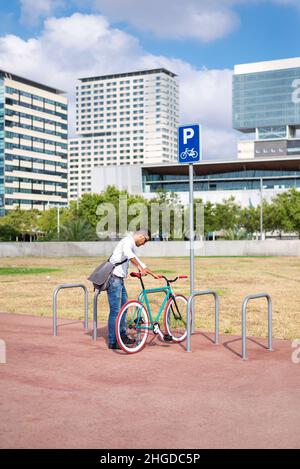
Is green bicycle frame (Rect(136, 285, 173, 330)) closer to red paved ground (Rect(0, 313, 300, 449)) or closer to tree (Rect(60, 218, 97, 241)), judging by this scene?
red paved ground (Rect(0, 313, 300, 449))

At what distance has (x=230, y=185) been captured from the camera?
10094 centimetres

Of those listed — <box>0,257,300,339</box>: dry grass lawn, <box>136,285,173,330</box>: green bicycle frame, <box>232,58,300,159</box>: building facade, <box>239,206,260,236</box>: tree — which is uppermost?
<box>232,58,300,159</box>: building facade

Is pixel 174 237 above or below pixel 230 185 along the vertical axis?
below

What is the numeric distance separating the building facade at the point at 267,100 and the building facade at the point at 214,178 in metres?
67.2

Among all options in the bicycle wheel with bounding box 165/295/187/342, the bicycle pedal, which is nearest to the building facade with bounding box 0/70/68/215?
the bicycle wheel with bounding box 165/295/187/342

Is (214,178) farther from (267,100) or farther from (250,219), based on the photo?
(267,100)

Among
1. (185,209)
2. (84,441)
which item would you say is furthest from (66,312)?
(185,209)

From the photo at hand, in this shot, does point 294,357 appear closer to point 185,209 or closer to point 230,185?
point 185,209

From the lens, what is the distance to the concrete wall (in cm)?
4200

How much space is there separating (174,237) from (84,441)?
54.7m

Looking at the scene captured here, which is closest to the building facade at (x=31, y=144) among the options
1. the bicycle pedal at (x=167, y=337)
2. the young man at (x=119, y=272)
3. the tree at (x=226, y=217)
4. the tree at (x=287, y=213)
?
the tree at (x=226, y=217)

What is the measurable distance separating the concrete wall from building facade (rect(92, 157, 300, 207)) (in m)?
51.3

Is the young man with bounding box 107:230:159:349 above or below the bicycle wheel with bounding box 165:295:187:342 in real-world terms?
above

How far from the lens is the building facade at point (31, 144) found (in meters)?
140
